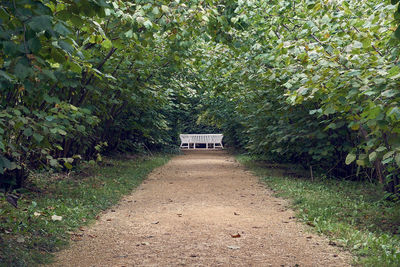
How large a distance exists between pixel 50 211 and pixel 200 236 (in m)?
2.38

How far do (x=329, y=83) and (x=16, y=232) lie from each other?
417 cm

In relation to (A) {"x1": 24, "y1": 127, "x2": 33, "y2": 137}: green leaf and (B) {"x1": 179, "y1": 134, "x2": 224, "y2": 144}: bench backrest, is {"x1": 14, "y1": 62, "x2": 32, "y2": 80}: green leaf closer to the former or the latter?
(A) {"x1": 24, "y1": 127, "x2": 33, "y2": 137}: green leaf

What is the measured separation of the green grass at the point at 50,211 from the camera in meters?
4.33

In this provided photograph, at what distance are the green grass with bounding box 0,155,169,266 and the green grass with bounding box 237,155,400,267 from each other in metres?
3.24

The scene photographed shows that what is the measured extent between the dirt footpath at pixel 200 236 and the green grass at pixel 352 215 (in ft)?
0.77

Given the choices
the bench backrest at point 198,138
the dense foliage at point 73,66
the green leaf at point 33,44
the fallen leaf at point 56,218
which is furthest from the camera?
the bench backrest at point 198,138

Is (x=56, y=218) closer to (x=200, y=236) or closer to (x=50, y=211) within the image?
(x=50, y=211)

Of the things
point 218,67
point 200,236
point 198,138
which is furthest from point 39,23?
point 198,138

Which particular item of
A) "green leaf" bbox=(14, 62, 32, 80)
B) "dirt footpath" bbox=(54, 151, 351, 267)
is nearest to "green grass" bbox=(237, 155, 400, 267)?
"dirt footpath" bbox=(54, 151, 351, 267)

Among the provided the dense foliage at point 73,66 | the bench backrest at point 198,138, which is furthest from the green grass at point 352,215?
the bench backrest at point 198,138

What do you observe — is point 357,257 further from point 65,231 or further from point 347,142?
point 347,142

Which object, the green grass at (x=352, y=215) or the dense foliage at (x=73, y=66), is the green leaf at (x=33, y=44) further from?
the green grass at (x=352, y=215)

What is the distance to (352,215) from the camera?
6.37 m

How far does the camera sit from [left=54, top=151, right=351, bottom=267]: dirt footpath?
4309mm
